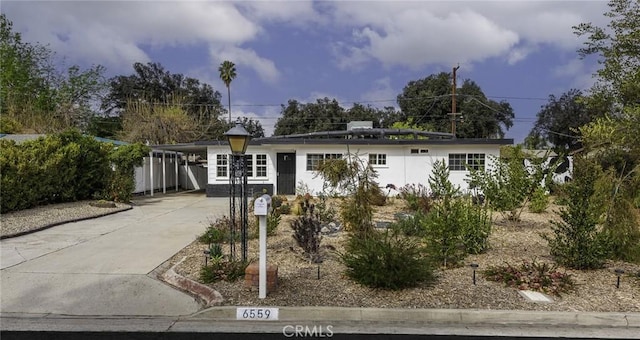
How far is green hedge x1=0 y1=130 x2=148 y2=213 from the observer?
40.2 ft

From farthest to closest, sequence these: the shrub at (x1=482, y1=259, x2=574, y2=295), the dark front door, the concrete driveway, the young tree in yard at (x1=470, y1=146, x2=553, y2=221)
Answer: the dark front door, the young tree in yard at (x1=470, y1=146, x2=553, y2=221), the shrub at (x1=482, y1=259, x2=574, y2=295), the concrete driveway

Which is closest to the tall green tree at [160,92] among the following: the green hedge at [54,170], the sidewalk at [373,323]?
the green hedge at [54,170]

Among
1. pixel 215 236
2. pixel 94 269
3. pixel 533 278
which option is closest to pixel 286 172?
pixel 215 236

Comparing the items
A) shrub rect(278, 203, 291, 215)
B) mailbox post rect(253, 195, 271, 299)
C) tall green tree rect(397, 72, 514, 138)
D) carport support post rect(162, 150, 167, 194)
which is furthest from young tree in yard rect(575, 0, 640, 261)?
tall green tree rect(397, 72, 514, 138)

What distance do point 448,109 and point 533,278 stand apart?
131ft

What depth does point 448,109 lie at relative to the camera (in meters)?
44.1

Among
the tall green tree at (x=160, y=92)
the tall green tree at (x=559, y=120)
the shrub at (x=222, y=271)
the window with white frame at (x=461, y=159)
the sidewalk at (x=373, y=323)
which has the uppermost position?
the tall green tree at (x=160, y=92)

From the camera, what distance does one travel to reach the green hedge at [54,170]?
12.3 m

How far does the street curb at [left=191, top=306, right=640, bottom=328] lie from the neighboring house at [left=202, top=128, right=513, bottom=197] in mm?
14997

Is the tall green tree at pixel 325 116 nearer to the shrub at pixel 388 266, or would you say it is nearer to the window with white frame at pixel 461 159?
the window with white frame at pixel 461 159

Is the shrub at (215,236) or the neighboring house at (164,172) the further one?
the neighboring house at (164,172)

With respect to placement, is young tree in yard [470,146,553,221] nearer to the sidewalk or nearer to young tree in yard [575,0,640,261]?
young tree in yard [575,0,640,261]

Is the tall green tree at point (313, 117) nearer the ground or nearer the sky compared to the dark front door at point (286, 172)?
nearer the sky

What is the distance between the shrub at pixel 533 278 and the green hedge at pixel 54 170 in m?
11.9
